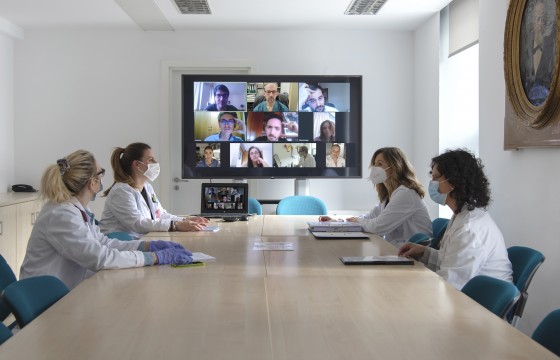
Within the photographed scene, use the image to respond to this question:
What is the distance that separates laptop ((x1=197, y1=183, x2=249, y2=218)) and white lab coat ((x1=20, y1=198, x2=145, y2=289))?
82.2 inches

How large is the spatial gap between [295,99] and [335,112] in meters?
0.44

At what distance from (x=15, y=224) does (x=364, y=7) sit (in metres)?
3.82

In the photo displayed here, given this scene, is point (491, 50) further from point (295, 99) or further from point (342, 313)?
point (342, 313)

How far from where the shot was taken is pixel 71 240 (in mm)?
3025

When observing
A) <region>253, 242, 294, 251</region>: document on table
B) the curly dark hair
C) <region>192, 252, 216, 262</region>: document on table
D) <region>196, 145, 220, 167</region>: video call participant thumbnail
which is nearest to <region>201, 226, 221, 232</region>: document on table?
<region>253, 242, 294, 251</region>: document on table

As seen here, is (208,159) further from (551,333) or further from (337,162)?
(551,333)

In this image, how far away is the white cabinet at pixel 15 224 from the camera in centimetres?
588

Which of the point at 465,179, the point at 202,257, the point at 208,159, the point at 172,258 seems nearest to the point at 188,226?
the point at 202,257

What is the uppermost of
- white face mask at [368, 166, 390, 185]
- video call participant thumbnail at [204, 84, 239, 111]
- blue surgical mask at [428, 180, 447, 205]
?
video call participant thumbnail at [204, 84, 239, 111]

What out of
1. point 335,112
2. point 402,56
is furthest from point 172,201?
point 402,56

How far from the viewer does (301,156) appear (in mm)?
6891

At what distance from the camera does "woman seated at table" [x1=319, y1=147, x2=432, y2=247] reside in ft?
14.6

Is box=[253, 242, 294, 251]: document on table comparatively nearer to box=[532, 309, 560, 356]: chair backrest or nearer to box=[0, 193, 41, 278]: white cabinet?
box=[532, 309, 560, 356]: chair backrest

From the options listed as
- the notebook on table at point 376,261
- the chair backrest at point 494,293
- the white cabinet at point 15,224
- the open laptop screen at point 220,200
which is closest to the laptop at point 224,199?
the open laptop screen at point 220,200
